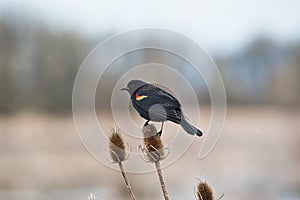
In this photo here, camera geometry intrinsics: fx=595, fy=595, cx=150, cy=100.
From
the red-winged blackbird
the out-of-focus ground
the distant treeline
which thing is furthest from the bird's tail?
the out-of-focus ground

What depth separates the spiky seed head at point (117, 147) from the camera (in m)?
0.72

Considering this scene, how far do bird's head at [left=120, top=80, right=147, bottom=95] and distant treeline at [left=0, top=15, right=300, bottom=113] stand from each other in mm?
2453

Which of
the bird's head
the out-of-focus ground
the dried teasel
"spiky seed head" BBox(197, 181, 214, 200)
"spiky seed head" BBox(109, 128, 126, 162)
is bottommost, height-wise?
"spiky seed head" BBox(197, 181, 214, 200)

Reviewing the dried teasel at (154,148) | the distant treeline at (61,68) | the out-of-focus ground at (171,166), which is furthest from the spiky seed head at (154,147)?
the out-of-focus ground at (171,166)

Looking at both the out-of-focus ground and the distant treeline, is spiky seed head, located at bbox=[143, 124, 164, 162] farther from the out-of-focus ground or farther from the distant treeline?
the out-of-focus ground

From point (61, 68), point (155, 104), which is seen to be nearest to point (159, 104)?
point (155, 104)

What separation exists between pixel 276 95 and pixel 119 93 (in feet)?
13.0

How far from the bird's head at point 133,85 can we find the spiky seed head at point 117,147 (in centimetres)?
5

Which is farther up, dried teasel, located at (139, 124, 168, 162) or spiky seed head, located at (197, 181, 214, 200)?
dried teasel, located at (139, 124, 168, 162)

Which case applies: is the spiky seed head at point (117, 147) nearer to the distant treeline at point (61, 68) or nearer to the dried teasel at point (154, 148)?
the dried teasel at point (154, 148)

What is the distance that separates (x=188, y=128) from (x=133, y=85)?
3.5 inches

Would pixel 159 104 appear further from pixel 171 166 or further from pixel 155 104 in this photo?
pixel 171 166

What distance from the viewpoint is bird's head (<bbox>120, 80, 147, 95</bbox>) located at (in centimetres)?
68

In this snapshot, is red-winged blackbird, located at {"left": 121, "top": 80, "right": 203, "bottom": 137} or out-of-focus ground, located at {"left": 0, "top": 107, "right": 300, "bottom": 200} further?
out-of-focus ground, located at {"left": 0, "top": 107, "right": 300, "bottom": 200}
